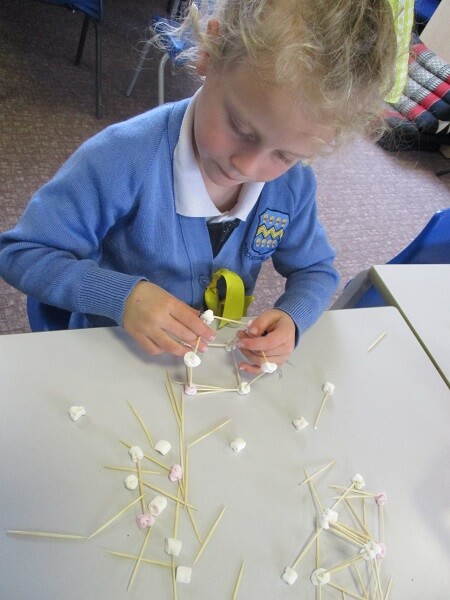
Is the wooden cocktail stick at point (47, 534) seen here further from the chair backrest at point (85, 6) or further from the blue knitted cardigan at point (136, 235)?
the chair backrest at point (85, 6)

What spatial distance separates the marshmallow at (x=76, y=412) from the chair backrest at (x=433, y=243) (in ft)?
3.03

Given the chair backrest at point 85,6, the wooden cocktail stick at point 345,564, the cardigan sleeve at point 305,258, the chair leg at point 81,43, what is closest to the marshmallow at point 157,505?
the wooden cocktail stick at point 345,564

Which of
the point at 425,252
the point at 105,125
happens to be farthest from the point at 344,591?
the point at 105,125

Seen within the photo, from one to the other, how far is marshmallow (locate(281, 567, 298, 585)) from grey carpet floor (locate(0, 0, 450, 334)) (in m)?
1.26

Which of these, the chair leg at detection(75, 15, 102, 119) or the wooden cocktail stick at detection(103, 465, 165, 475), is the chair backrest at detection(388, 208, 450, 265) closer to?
the wooden cocktail stick at detection(103, 465, 165, 475)

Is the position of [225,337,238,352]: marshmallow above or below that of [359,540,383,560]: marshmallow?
below

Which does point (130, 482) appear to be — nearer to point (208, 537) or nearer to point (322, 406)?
point (208, 537)

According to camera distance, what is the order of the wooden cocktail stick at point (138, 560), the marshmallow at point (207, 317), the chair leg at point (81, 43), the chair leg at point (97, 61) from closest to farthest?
the wooden cocktail stick at point (138, 560)
the marshmallow at point (207, 317)
the chair leg at point (97, 61)
the chair leg at point (81, 43)

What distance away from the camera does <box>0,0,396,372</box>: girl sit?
613 mm

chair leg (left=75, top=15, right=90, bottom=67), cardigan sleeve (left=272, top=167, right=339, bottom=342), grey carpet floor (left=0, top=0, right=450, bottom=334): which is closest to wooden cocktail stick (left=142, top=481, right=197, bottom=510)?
cardigan sleeve (left=272, top=167, right=339, bottom=342)

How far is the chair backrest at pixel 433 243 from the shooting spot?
120 cm

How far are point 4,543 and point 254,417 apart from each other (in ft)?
1.11

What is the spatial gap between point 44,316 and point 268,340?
43cm

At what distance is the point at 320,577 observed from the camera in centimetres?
57
